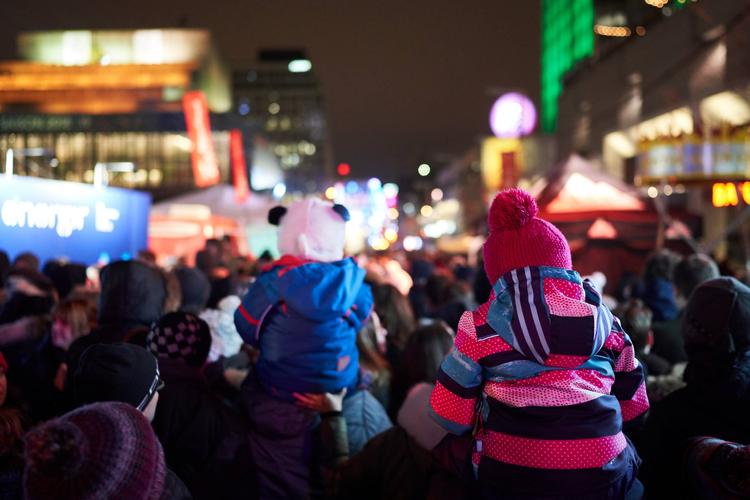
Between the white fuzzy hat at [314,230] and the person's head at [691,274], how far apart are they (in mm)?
3382

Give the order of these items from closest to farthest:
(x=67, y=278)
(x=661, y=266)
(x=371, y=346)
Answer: (x=371, y=346) → (x=661, y=266) → (x=67, y=278)

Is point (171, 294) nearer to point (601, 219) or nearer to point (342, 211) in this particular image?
point (342, 211)

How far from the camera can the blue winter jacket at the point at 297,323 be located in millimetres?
3658

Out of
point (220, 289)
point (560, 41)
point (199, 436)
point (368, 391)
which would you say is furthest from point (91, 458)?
point (560, 41)

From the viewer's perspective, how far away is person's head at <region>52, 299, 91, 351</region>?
4.81m

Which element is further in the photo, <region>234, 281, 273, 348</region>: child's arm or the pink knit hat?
<region>234, 281, 273, 348</region>: child's arm

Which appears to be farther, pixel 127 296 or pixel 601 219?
pixel 601 219

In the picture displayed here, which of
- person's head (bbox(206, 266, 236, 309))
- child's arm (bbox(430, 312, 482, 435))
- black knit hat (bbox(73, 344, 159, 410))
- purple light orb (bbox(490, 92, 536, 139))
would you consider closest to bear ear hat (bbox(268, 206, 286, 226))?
black knit hat (bbox(73, 344, 159, 410))

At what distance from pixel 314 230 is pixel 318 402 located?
99 centimetres

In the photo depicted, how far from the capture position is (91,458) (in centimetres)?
183

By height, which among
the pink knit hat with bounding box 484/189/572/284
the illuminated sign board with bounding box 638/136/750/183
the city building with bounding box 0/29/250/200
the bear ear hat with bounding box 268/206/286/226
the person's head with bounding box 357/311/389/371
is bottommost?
the person's head with bounding box 357/311/389/371

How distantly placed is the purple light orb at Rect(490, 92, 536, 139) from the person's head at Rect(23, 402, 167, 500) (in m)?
28.1

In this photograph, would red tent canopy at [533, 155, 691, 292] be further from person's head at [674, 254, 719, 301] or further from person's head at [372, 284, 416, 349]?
person's head at [372, 284, 416, 349]

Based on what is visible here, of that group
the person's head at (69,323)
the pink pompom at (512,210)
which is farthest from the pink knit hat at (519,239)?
the person's head at (69,323)
